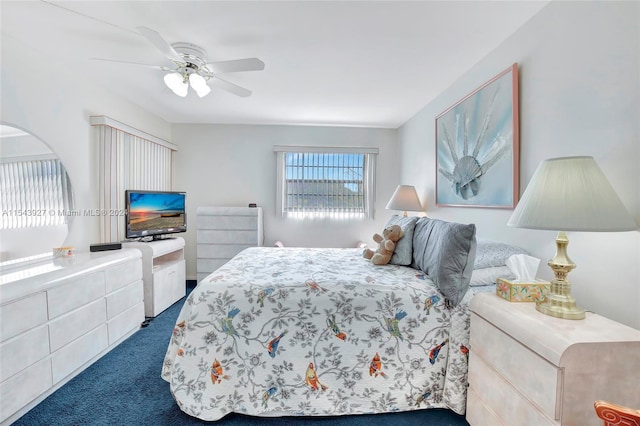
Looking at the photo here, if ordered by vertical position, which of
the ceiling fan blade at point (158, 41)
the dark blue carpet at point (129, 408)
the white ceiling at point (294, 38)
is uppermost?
the white ceiling at point (294, 38)

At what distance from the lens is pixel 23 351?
1447 millimetres

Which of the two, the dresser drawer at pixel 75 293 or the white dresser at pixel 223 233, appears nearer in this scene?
the dresser drawer at pixel 75 293

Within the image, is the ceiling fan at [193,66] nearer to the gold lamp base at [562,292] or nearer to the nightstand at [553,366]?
the gold lamp base at [562,292]

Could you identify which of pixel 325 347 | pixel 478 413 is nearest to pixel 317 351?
pixel 325 347

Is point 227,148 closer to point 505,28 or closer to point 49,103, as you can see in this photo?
point 49,103

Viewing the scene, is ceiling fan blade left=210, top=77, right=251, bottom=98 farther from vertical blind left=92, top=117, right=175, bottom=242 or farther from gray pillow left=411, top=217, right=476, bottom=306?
gray pillow left=411, top=217, right=476, bottom=306

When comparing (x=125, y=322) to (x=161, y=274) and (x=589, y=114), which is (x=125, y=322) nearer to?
(x=161, y=274)

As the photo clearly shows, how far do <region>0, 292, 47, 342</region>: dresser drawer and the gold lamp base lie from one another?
106 inches

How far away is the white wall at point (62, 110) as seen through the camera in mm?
→ 1839

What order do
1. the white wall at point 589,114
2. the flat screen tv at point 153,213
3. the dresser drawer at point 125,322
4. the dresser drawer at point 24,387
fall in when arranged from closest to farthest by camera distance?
1. the white wall at point 589,114
2. the dresser drawer at point 24,387
3. the dresser drawer at point 125,322
4. the flat screen tv at point 153,213

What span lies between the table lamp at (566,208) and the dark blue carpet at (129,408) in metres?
0.94

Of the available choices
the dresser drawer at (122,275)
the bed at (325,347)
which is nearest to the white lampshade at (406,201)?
the bed at (325,347)

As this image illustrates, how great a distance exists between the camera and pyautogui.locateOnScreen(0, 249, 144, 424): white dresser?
1.39 meters

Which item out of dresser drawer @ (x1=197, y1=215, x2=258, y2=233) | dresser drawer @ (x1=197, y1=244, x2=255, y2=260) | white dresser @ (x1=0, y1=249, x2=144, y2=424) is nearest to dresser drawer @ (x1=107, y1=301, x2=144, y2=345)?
white dresser @ (x1=0, y1=249, x2=144, y2=424)
